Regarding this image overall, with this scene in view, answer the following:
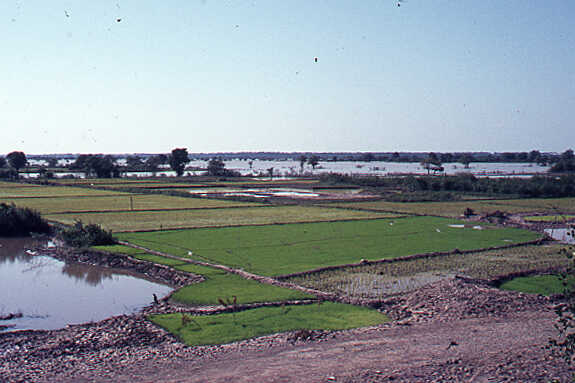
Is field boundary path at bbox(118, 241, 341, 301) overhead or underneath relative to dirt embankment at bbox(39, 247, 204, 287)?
overhead

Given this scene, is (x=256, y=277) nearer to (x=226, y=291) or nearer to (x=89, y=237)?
(x=226, y=291)

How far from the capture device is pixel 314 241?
27828 mm

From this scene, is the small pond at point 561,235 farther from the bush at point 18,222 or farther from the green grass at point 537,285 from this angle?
the bush at point 18,222

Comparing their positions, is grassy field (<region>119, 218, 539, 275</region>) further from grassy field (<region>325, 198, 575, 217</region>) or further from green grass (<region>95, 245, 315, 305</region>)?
grassy field (<region>325, 198, 575, 217</region>)

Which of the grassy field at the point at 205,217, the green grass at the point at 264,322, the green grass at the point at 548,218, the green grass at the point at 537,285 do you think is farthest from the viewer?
the green grass at the point at 548,218

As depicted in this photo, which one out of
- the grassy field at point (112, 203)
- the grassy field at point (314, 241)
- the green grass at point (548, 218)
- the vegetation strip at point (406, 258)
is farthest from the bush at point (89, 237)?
the green grass at point (548, 218)

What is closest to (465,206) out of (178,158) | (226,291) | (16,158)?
(226,291)

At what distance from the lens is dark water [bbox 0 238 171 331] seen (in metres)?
16.2

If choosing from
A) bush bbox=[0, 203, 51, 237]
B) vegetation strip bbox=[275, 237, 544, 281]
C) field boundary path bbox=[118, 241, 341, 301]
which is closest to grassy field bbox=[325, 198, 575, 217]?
Result: vegetation strip bbox=[275, 237, 544, 281]

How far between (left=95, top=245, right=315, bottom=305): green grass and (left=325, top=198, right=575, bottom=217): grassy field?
83.6ft

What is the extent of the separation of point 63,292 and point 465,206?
37590mm

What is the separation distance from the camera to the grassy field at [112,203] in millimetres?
43875

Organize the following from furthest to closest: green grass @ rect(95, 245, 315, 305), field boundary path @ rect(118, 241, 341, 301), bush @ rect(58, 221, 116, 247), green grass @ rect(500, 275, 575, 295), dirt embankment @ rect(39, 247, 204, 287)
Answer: bush @ rect(58, 221, 116, 247)
dirt embankment @ rect(39, 247, 204, 287)
green grass @ rect(500, 275, 575, 295)
field boundary path @ rect(118, 241, 341, 301)
green grass @ rect(95, 245, 315, 305)

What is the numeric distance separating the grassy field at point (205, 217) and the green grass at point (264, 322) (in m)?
18.4
